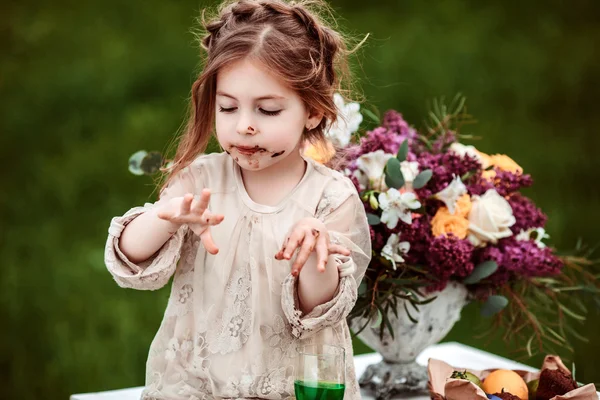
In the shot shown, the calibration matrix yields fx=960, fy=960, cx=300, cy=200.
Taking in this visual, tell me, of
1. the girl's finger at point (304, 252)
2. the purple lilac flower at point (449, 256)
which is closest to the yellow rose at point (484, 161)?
the purple lilac flower at point (449, 256)

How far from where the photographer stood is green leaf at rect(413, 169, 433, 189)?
77.4 inches

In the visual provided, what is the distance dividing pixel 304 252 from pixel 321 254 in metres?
0.03

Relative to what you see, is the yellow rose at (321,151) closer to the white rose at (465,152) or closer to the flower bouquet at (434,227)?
the flower bouquet at (434,227)

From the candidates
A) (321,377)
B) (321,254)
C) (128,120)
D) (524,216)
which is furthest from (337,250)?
(128,120)

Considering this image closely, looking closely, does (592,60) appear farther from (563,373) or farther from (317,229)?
(317,229)

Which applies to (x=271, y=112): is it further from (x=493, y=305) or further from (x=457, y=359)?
(x=457, y=359)

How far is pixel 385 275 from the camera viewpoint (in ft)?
6.40

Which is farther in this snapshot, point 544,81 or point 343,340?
point 544,81

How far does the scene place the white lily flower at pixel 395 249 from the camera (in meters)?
1.94

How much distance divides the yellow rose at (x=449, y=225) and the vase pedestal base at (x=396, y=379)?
1.11 feet

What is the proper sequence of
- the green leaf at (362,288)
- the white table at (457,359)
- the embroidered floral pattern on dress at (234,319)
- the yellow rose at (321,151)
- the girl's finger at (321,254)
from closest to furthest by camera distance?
the girl's finger at (321,254) < the embroidered floral pattern on dress at (234,319) < the yellow rose at (321,151) < the green leaf at (362,288) < the white table at (457,359)

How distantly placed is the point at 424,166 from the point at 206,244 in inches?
27.7

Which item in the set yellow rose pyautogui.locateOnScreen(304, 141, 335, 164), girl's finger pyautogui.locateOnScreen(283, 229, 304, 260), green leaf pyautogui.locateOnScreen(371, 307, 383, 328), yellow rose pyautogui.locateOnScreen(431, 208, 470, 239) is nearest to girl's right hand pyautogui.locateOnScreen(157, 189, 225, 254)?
girl's finger pyautogui.locateOnScreen(283, 229, 304, 260)

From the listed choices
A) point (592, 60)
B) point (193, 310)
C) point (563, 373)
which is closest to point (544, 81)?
point (592, 60)
